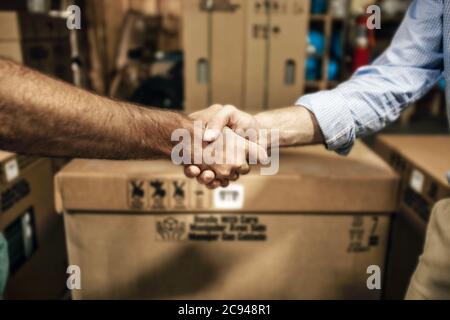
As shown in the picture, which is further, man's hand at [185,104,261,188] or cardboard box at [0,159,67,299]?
cardboard box at [0,159,67,299]

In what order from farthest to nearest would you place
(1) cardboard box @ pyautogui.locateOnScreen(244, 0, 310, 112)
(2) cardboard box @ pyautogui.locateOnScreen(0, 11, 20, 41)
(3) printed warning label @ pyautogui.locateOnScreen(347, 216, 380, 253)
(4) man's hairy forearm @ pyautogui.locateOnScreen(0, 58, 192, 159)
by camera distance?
(1) cardboard box @ pyautogui.locateOnScreen(244, 0, 310, 112) < (2) cardboard box @ pyautogui.locateOnScreen(0, 11, 20, 41) < (3) printed warning label @ pyautogui.locateOnScreen(347, 216, 380, 253) < (4) man's hairy forearm @ pyautogui.locateOnScreen(0, 58, 192, 159)

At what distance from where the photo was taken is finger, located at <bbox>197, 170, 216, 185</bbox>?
38.5 inches

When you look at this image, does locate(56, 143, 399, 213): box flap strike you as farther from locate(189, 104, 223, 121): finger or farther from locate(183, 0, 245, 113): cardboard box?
locate(183, 0, 245, 113): cardboard box

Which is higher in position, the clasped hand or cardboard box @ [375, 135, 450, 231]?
the clasped hand

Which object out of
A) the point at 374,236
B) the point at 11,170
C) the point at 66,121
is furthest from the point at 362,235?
the point at 11,170

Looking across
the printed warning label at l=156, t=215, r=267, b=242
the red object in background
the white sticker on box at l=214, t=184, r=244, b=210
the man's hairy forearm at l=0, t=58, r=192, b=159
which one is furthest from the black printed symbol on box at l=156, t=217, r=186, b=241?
the red object in background

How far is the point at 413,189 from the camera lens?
4.28 ft

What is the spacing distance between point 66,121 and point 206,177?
0.35 m

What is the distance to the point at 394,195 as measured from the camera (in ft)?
3.39

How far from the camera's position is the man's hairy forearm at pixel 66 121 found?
678 mm

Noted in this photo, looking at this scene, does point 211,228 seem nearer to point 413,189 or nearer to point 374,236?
point 374,236

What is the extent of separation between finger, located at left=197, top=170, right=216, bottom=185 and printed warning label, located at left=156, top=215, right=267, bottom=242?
0.10 metres

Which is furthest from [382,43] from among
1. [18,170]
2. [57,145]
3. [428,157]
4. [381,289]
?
[57,145]
